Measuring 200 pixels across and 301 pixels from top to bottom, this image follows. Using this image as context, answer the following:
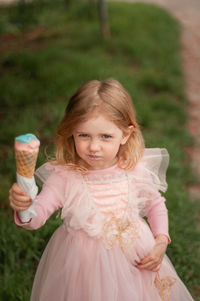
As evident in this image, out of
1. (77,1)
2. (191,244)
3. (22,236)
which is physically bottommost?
(191,244)

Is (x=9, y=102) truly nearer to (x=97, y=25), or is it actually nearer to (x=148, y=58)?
(x=148, y=58)

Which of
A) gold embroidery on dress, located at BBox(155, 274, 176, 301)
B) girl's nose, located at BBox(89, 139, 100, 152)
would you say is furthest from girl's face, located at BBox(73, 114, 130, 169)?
gold embroidery on dress, located at BBox(155, 274, 176, 301)

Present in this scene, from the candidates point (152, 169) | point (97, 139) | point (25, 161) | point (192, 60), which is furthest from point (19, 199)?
point (192, 60)

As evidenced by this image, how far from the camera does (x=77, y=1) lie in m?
8.36

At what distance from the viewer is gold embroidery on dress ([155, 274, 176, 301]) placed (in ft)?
5.28

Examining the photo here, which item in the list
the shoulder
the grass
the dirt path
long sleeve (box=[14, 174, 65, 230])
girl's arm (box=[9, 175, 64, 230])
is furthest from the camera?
the dirt path

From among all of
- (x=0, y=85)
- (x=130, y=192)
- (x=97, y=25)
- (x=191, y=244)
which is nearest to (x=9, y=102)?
(x=0, y=85)

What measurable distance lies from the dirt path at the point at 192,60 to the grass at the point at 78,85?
0.42ft

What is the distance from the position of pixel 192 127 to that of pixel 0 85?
2.34 meters

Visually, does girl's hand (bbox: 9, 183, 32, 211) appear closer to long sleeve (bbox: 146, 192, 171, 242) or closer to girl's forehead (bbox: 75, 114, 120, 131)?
girl's forehead (bbox: 75, 114, 120, 131)

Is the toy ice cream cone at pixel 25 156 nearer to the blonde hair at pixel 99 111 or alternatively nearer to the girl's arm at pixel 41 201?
the girl's arm at pixel 41 201

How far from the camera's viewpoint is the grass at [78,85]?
7.73ft

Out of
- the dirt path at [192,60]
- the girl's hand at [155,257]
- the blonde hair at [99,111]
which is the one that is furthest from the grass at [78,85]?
the blonde hair at [99,111]

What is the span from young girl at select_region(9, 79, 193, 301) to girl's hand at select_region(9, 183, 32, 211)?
0.14m
